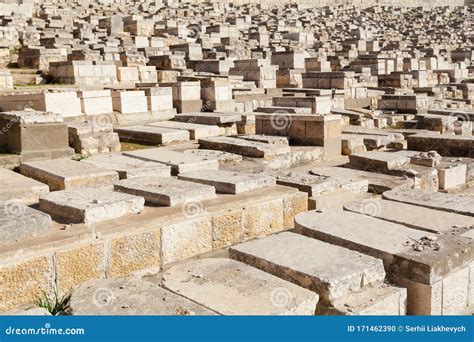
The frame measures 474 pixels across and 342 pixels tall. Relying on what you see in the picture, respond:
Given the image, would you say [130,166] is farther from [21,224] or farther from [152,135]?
[21,224]

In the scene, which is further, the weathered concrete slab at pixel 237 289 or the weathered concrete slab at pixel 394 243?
the weathered concrete slab at pixel 394 243

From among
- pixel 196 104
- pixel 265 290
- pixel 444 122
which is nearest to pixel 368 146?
pixel 444 122

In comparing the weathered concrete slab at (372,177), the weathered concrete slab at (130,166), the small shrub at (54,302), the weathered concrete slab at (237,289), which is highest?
the weathered concrete slab at (130,166)

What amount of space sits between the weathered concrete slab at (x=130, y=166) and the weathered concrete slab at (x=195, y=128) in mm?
2189

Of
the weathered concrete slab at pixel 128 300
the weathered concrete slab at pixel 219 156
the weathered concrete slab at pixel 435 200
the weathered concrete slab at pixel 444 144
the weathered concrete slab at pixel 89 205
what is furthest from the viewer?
the weathered concrete slab at pixel 444 144

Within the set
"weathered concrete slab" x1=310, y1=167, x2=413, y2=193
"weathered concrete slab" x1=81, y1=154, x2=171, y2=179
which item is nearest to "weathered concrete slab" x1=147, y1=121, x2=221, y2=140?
"weathered concrete slab" x1=81, y1=154, x2=171, y2=179

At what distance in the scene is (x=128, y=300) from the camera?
328cm

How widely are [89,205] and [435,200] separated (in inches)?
122

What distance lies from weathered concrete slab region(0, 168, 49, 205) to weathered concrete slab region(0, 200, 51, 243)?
926mm

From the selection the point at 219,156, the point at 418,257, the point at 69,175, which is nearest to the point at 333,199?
the point at 219,156

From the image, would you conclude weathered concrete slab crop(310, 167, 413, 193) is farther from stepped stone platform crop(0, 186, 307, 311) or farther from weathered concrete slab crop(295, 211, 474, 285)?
weathered concrete slab crop(295, 211, 474, 285)

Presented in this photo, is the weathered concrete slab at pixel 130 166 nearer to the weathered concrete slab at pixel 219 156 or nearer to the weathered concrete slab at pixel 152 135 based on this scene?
the weathered concrete slab at pixel 219 156

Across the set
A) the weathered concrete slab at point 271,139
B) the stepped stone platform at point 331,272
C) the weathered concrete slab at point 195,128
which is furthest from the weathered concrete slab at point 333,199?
the weathered concrete slab at point 195,128

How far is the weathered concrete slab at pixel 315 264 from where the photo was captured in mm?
3469
